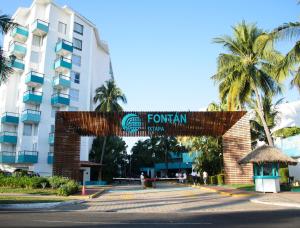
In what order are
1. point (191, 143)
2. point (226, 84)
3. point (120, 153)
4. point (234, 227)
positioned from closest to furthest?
point (234, 227)
point (226, 84)
point (191, 143)
point (120, 153)

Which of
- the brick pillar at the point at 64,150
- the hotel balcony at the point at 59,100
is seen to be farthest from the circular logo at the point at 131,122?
the hotel balcony at the point at 59,100

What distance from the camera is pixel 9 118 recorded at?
1812 inches

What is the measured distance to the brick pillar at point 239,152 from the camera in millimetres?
27266

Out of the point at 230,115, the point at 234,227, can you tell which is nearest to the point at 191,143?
the point at 230,115

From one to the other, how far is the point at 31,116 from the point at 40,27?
1270 centimetres

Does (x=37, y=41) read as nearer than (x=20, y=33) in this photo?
No

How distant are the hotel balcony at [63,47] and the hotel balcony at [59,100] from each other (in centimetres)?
635

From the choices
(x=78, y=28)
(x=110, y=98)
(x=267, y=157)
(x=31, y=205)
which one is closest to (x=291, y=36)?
(x=267, y=157)

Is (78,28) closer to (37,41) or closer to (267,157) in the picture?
(37,41)

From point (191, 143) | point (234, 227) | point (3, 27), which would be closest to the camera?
point (234, 227)

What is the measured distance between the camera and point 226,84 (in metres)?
32.4

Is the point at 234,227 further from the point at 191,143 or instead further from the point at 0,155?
the point at 0,155

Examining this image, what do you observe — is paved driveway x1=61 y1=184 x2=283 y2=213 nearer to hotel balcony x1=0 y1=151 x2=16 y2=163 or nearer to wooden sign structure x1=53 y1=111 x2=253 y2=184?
wooden sign structure x1=53 y1=111 x2=253 y2=184

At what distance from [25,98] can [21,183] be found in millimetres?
21726
